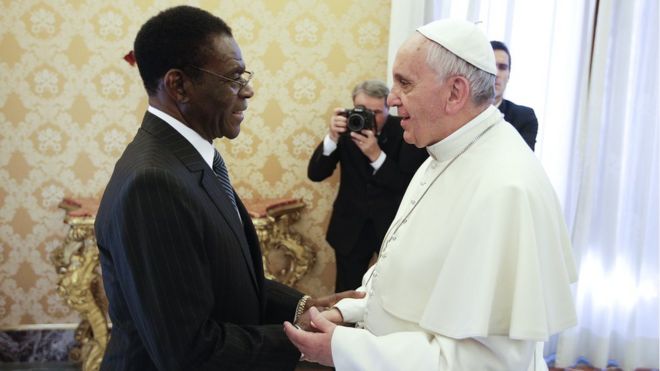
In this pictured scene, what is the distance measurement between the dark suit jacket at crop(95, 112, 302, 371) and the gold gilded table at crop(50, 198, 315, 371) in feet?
6.27

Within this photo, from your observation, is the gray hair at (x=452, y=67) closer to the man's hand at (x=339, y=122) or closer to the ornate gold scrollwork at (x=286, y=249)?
the man's hand at (x=339, y=122)

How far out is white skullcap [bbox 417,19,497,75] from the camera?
5.19 feet

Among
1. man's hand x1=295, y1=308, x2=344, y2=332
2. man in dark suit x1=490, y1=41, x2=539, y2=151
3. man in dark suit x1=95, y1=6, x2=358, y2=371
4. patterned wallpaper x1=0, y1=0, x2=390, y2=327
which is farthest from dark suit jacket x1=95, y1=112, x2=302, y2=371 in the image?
patterned wallpaper x1=0, y1=0, x2=390, y2=327

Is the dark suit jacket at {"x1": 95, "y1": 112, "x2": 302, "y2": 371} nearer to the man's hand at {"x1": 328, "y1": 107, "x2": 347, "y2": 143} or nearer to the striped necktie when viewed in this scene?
the striped necktie

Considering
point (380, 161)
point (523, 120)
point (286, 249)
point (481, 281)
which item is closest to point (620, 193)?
point (523, 120)

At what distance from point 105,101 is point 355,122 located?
1608mm

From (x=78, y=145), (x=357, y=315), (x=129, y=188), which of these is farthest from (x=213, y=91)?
(x=78, y=145)

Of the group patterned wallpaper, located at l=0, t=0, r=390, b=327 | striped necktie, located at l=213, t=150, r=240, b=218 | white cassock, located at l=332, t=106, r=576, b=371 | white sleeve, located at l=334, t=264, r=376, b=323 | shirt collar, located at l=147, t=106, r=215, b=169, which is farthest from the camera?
patterned wallpaper, located at l=0, t=0, r=390, b=327

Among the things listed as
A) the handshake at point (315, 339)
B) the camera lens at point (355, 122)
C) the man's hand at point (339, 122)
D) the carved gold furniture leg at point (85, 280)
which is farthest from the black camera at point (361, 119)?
the handshake at point (315, 339)

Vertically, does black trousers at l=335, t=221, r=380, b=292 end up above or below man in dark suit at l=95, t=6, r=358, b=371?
below

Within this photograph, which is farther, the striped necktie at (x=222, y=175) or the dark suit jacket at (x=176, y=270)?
the striped necktie at (x=222, y=175)

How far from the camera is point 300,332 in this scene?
1.56 metres

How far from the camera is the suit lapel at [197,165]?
4.85 feet

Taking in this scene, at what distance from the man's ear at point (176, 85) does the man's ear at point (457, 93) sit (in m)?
0.69
